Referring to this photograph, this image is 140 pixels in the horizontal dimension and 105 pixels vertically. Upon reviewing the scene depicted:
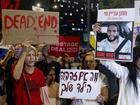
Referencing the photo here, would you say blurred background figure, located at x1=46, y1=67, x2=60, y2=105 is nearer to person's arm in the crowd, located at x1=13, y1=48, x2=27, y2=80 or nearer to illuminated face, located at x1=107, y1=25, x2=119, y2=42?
person's arm in the crowd, located at x1=13, y1=48, x2=27, y2=80

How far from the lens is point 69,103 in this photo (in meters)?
4.43

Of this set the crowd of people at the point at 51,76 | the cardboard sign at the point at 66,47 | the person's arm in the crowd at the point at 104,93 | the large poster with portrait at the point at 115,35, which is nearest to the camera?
the crowd of people at the point at 51,76

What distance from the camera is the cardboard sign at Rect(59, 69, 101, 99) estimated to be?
163 inches

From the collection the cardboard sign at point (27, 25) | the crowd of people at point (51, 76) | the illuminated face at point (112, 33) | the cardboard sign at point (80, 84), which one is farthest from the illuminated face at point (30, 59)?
the illuminated face at point (112, 33)

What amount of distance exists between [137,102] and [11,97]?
1.45m

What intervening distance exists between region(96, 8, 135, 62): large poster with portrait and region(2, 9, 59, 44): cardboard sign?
0.62m

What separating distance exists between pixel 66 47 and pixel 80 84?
0.69 m

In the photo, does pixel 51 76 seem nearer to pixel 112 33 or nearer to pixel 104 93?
pixel 104 93

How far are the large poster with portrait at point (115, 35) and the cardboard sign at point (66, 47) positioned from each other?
0.76 metres

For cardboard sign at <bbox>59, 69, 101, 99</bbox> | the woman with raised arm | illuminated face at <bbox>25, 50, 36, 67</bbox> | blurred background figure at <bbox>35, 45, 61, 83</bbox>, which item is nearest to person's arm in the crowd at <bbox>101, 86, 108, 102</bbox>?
cardboard sign at <bbox>59, 69, 101, 99</bbox>

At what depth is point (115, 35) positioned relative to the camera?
3.96 meters

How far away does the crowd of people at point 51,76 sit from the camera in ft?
12.0

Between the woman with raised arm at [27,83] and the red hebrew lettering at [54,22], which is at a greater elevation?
the red hebrew lettering at [54,22]

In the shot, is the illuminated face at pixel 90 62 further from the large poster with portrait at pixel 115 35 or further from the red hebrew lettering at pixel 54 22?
the red hebrew lettering at pixel 54 22
